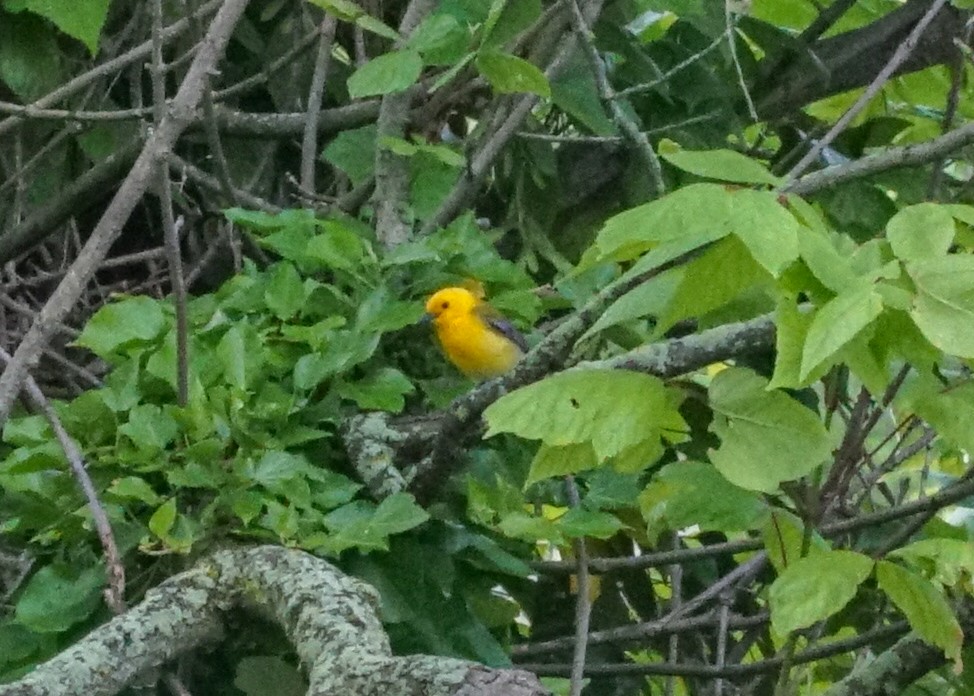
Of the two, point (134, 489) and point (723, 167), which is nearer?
point (723, 167)

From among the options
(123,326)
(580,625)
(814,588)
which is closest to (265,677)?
(580,625)

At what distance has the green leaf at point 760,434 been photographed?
96 centimetres

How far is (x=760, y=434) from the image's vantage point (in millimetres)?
988

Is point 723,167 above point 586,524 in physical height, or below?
above

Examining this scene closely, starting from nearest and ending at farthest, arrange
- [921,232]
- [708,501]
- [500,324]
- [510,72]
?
1. [921,232]
2. [708,501]
3. [510,72]
4. [500,324]

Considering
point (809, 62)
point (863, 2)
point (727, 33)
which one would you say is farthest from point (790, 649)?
point (863, 2)

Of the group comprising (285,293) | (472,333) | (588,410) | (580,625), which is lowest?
(472,333)

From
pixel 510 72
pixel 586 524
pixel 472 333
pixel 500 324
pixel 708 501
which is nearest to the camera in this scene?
pixel 708 501

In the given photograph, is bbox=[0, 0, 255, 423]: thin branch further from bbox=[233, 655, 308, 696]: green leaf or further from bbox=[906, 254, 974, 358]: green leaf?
bbox=[906, 254, 974, 358]: green leaf

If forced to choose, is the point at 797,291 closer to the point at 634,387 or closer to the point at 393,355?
the point at 634,387

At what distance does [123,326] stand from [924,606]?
87cm

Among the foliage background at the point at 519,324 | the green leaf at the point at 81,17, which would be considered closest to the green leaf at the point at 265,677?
the foliage background at the point at 519,324

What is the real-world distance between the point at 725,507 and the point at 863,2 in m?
1.45

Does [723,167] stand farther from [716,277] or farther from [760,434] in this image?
[760,434]
